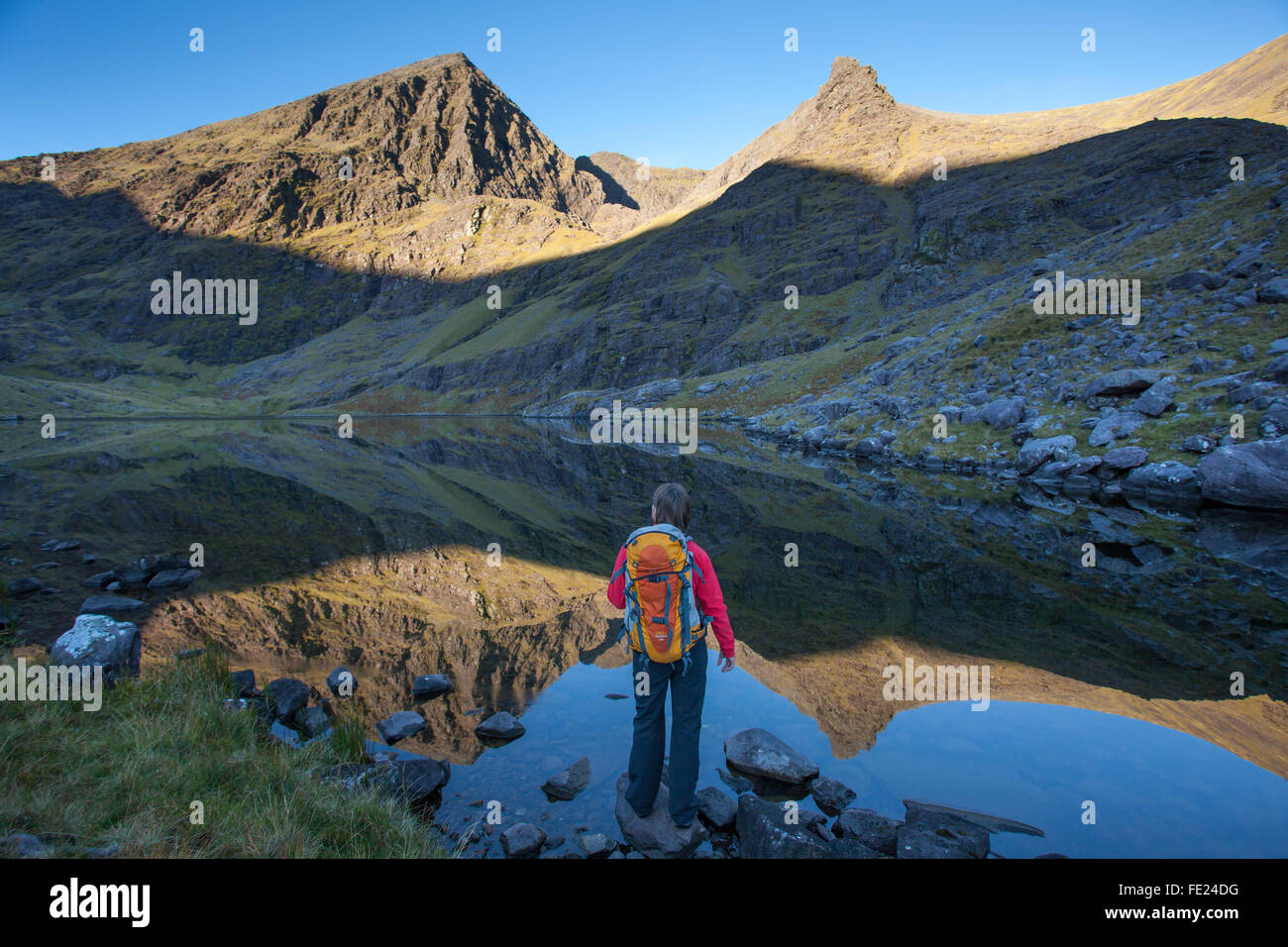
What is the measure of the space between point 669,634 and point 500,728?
393 cm

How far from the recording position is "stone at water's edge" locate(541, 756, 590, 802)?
22.2 feet

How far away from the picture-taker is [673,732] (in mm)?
6215

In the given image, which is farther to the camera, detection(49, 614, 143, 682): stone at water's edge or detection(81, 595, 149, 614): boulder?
detection(81, 595, 149, 614): boulder

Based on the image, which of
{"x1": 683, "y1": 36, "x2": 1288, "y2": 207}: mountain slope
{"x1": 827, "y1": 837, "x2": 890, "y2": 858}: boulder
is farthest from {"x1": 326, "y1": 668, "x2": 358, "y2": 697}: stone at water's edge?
{"x1": 683, "y1": 36, "x2": 1288, "y2": 207}: mountain slope

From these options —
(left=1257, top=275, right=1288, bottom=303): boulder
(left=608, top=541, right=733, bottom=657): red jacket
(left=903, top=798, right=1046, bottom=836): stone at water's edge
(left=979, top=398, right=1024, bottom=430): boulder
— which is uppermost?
(left=1257, top=275, right=1288, bottom=303): boulder

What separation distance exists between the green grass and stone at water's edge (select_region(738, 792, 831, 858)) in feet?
9.73

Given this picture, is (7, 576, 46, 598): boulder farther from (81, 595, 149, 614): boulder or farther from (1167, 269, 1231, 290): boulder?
(1167, 269, 1231, 290): boulder

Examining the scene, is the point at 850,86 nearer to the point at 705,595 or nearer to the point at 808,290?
the point at 808,290

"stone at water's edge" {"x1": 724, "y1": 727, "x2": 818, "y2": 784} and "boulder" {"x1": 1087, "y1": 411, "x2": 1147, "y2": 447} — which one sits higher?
"boulder" {"x1": 1087, "y1": 411, "x2": 1147, "y2": 447}

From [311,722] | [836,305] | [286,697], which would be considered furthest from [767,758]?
[836,305]

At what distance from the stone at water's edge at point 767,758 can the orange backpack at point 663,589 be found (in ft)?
7.86

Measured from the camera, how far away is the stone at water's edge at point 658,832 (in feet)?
19.0

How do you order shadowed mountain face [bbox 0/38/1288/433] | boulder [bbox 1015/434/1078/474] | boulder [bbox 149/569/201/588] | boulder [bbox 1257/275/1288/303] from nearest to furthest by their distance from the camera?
boulder [bbox 149/569/201/588]
boulder [bbox 1015/434/1078/474]
boulder [bbox 1257/275/1288/303]
shadowed mountain face [bbox 0/38/1288/433]
